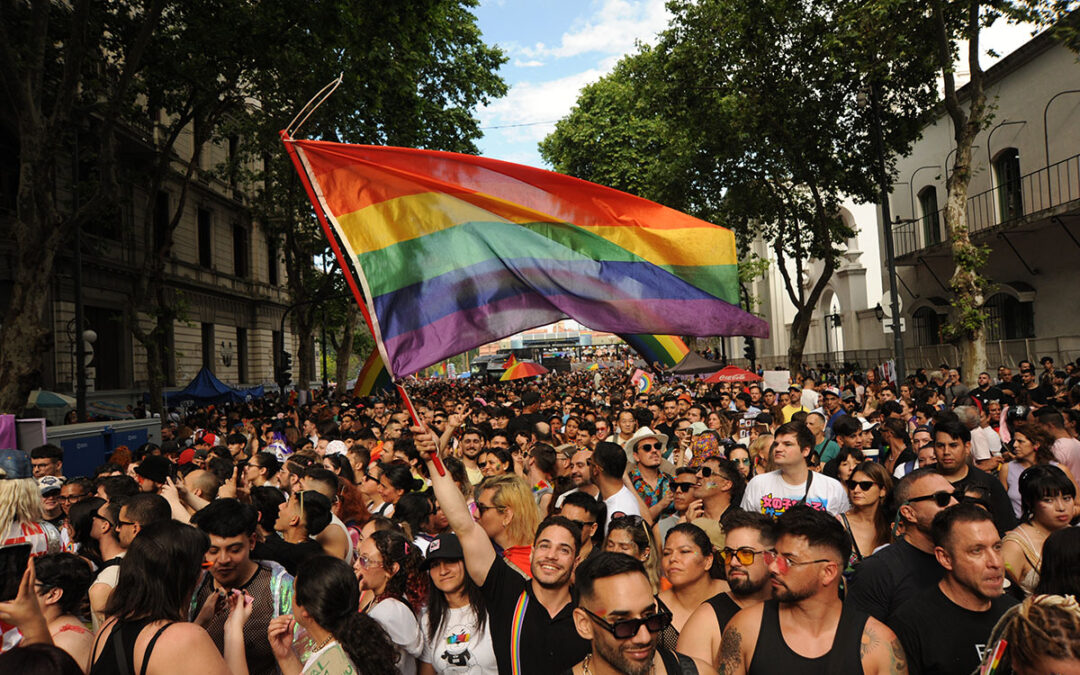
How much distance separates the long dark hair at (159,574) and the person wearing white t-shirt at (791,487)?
12.4ft

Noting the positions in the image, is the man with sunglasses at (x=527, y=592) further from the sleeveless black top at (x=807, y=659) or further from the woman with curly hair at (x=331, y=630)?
the sleeveless black top at (x=807, y=659)

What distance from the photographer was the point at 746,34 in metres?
19.1

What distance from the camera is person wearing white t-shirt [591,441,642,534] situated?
19.1ft

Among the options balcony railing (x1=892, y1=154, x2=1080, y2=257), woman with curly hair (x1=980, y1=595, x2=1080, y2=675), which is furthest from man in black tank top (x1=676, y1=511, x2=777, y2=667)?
balcony railing (x1=892, y1=154, x2=1080, y2=257)

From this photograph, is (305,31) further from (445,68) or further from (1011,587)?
(1011,587)

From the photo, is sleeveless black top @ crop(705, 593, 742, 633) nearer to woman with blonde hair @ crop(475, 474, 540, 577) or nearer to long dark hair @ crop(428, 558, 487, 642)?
long dark hair @ crop(428, 558, 487, 642)

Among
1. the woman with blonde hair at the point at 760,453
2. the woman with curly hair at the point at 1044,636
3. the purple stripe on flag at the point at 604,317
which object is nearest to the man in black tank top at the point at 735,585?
the woman with curly hair at the point at 1044,636

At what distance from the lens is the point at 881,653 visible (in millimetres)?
3064

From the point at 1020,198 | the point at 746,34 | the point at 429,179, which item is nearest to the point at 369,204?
the point at 429,179

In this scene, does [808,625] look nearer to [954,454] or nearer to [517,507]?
[517,507]

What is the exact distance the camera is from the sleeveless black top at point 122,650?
113 inches

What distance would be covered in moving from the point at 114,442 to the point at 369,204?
34.7 ft

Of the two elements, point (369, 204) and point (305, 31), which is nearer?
point (369, 204)

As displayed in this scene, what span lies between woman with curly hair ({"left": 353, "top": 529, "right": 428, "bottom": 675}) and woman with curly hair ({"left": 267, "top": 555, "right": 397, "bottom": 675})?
0.41m
